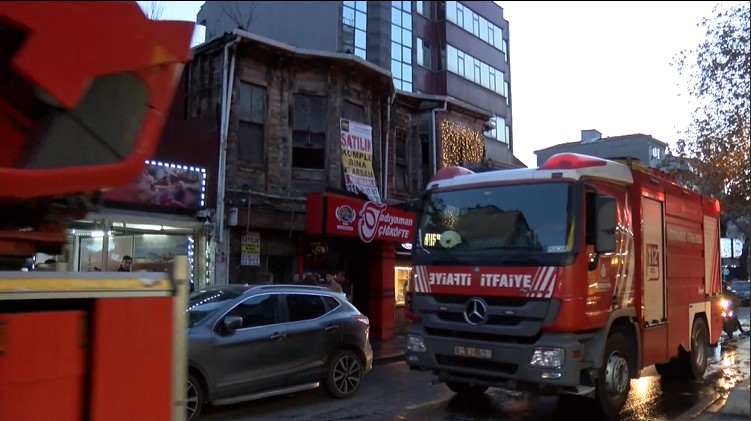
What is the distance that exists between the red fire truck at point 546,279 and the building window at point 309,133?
7.82m

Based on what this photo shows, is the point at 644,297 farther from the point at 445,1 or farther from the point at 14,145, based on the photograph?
the point at 445,1

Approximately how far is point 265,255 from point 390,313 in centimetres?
423

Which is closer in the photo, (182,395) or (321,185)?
(182,395)

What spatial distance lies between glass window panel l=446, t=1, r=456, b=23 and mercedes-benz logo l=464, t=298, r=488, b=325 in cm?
2851

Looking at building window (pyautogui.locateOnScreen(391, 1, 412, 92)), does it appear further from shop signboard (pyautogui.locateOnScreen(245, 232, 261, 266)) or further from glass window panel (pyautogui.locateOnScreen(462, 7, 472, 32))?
shop signboard (pyautogui.locateOnScreen(245, 232, 261, 266))

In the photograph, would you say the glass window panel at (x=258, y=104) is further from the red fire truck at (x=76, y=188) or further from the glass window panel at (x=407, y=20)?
the glass window panel at (x=407, y=20)

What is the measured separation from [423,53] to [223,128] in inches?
817

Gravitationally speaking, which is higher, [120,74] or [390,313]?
[120,74]

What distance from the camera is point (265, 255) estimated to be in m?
15.3

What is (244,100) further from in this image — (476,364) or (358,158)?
(476,364)

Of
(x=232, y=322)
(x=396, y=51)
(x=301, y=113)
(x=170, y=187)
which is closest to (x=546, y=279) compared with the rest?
(x=232, y=322)

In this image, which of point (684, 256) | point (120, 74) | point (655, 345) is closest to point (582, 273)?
point (655, 345)

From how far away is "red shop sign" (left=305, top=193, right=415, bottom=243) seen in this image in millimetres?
→ 14805

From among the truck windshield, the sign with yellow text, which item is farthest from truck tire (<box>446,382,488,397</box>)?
the sign with yellow text
